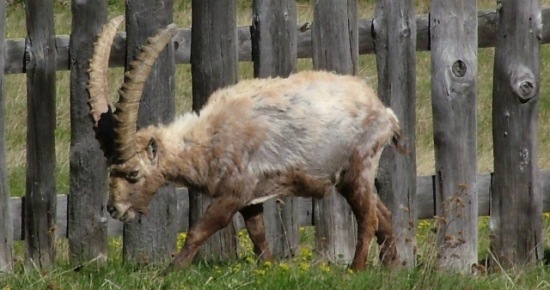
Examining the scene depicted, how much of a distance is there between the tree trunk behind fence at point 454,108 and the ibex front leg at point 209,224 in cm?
145

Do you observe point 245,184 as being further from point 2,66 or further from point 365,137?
point 2,66

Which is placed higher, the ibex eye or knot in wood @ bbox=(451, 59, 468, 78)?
knot in wood @ bbox=(451, 59, 468, 78)

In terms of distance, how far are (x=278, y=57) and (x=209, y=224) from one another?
1297 mm

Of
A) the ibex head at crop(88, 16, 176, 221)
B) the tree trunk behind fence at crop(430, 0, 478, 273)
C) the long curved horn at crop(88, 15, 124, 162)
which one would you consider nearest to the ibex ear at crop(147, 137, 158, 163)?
the ibex head at crop(88, 16, 176, 221)

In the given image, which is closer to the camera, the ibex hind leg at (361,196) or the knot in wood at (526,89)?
the ibex hind leg at (361,196)

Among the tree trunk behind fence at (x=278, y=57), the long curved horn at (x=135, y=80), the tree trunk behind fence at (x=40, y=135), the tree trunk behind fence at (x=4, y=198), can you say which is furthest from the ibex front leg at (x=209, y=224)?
the tree trunk behind fence at (x=4, y=198)

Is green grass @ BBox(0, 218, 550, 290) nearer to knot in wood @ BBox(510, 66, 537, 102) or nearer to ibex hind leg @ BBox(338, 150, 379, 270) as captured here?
ibex hind leg @ BBox(338, 150, 379, 270)

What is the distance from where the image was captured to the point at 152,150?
7.86m

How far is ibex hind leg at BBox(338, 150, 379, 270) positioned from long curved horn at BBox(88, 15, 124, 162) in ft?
4.96

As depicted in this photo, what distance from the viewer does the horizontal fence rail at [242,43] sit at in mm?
8359

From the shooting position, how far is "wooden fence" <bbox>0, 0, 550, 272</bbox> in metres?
8.34

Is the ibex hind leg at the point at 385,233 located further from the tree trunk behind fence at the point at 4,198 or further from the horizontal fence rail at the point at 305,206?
the tree trunk behind fence at the point at 4,198

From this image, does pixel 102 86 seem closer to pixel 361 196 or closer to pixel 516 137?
pixel 361 196

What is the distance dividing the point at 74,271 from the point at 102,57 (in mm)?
1305
